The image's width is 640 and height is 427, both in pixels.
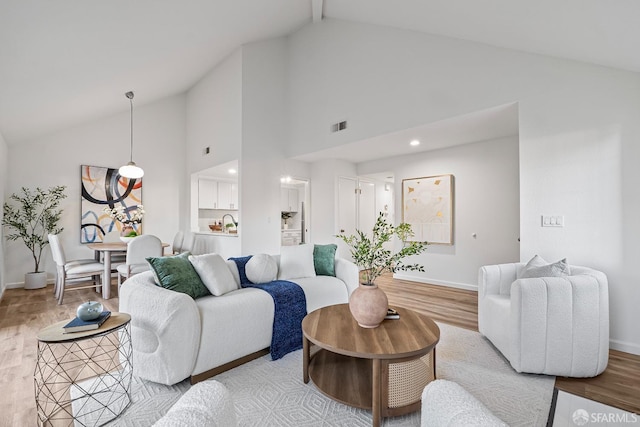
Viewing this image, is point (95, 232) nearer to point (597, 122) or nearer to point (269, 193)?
point (269, 193)

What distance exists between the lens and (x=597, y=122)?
2.72 metres

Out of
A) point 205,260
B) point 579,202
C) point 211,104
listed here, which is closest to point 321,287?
point 205,260

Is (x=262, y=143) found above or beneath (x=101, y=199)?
above

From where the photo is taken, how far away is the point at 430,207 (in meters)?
5.21

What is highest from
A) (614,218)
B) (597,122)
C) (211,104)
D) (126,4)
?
(211,104)

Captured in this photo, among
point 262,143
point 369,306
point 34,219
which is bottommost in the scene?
point 369,306

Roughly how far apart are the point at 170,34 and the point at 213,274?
2.91 m

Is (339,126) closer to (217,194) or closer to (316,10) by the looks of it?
(316,10)

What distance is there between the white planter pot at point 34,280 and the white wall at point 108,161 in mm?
305

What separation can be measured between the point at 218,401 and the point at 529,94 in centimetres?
375

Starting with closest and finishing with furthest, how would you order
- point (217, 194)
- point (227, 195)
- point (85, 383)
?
point (85, 383)
point (217, 194)
point (227, 195)

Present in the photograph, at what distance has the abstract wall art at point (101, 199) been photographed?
17.6ft

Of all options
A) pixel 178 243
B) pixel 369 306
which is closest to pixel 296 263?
pixel 369 306

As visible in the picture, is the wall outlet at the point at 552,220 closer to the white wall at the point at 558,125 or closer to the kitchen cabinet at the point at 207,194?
the white wall at the point at 558,125
